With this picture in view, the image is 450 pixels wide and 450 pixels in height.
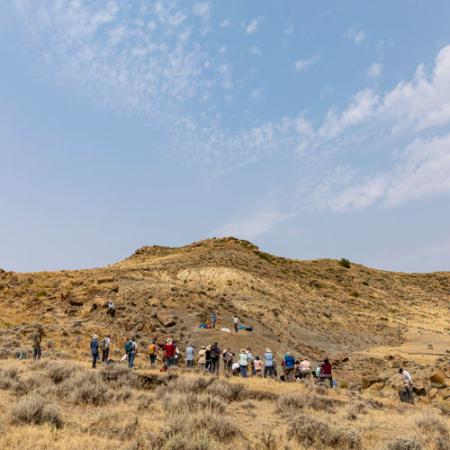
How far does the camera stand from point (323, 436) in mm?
10352

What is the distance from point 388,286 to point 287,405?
7953 centimetres

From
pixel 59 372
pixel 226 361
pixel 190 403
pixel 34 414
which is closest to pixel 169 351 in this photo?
pixel 226 361

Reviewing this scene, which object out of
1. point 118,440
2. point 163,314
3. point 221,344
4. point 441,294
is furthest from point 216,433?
point 441,294

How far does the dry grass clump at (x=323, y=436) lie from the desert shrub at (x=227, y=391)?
15.1 ft

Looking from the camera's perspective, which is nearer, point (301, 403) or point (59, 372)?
point (301, 403)

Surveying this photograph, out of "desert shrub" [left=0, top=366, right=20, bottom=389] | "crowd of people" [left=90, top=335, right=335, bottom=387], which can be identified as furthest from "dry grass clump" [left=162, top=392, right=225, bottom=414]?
"crowd of people" [left=90, top=335, right=335, bottom=387]

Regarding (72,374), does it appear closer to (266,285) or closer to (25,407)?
(25,407)

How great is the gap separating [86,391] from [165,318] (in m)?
22.6

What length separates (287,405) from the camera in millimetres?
14250

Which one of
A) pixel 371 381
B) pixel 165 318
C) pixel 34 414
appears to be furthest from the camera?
pixel 165 318

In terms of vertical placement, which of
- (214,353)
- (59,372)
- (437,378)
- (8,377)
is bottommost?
(437,378)

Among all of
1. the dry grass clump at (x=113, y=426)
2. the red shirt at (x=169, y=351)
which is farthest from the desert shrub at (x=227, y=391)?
the red shirt at (x=169, y=351)

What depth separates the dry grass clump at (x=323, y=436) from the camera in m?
10.3

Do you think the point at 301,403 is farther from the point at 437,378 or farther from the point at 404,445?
the point at 437,378
